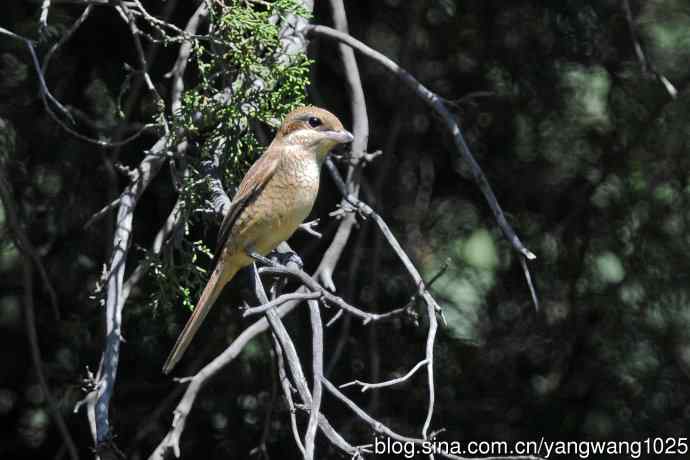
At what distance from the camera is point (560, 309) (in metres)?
4.66

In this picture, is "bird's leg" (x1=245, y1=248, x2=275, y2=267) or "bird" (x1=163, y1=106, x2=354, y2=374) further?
"bird" (x1=163, y1=106, x2=354, y2=374)

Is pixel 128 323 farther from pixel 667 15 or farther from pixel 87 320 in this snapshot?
pixel 667 15

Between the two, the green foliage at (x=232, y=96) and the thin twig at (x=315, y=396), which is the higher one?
the green foliage at (x=232, y=96)

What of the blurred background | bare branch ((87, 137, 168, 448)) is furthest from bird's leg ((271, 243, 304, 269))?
the blurred background

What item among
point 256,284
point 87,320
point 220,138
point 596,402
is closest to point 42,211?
point 87,320

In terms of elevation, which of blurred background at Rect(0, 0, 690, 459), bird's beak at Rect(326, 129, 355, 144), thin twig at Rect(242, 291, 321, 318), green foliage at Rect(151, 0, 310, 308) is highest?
green foliage at Rect(151, 0, 310, 308)

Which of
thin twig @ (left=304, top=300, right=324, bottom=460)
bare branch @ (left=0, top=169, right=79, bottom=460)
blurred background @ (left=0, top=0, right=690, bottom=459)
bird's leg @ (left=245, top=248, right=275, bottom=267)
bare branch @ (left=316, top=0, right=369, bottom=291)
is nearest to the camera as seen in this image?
thin twig @ (left=304, top=300, right=324, bottom=460)

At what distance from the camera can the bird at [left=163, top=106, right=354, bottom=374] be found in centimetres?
348

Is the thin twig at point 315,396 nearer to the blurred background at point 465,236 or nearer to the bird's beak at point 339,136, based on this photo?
the bird's beak at point 339,136

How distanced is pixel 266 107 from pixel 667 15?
7.41ft

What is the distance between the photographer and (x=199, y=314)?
3.44 metres

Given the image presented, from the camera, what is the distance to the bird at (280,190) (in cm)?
348

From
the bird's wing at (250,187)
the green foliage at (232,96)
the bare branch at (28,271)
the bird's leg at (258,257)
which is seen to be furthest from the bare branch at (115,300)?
the bare branch at (28,271)

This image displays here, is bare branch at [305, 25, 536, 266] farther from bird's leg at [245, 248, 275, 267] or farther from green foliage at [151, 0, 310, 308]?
bird's leg at [245, 248, 275, 267]
